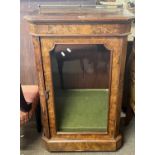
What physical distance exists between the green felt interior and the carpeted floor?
0.47ft

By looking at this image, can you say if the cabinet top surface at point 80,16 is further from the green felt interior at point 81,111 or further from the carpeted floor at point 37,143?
the carpeted floor at point 37,143

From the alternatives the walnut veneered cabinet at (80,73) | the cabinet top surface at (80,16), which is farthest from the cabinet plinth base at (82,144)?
the cabinet top surface at (80,16)

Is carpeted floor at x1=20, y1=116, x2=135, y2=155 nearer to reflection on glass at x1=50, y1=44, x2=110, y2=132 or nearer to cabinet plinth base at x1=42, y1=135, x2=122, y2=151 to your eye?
cabinet plinth base at x1=42, y1=135, x2=122, y2=151

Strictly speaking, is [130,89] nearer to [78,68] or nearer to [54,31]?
[78,68]

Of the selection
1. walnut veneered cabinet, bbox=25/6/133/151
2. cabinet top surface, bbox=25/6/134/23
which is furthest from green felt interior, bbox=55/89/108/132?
cabinet top surface, bbox=25/6/134/23

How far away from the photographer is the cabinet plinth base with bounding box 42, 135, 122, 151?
112 cm

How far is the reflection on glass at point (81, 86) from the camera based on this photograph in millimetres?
948

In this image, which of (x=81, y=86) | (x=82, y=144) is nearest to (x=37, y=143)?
(x=82, y=144)

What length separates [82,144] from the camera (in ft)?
3.69

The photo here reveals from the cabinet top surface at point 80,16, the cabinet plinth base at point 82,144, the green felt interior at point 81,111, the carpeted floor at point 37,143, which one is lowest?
the carpeted floor at point 37,143

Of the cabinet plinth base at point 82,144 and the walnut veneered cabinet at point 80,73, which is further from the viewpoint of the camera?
the cabinet plinth base at point 82,144
